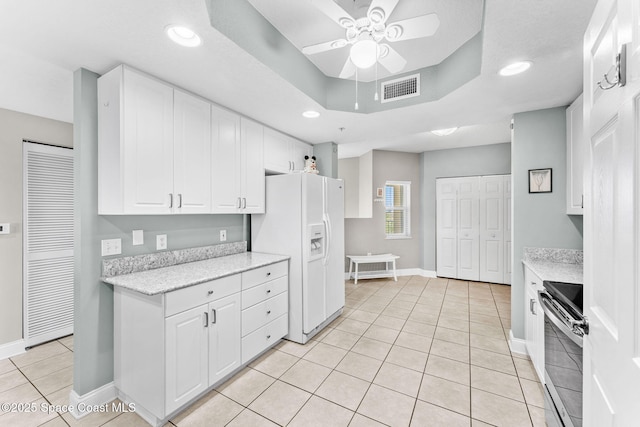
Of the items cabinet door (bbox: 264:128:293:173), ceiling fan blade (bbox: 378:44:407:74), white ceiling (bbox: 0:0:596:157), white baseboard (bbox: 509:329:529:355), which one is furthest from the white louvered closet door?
white baseboard (bbox: 509:329:529:355)

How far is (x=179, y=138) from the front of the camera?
2.21 meters

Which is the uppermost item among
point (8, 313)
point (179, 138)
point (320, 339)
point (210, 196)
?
point (179, 138)

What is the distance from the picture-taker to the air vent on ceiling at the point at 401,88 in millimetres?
2506

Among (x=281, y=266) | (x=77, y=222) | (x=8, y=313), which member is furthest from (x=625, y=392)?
(x=8, y=313)

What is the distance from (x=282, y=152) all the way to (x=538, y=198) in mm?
2779

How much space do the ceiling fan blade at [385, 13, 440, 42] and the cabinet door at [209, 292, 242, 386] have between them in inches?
85.2

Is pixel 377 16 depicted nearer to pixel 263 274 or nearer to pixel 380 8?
pixel 380 8

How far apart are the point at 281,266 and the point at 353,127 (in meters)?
1.80

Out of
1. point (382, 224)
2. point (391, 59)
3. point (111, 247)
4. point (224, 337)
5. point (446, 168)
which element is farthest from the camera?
point (382, 224)

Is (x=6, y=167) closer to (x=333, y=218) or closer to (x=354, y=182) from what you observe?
(x=333, y=218)

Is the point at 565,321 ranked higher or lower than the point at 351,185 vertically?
lower

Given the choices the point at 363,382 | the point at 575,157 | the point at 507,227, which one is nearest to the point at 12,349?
the point at 363,382

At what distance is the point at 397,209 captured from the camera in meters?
5.77

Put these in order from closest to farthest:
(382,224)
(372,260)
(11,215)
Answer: (11,215), (372,260), (382,224)
